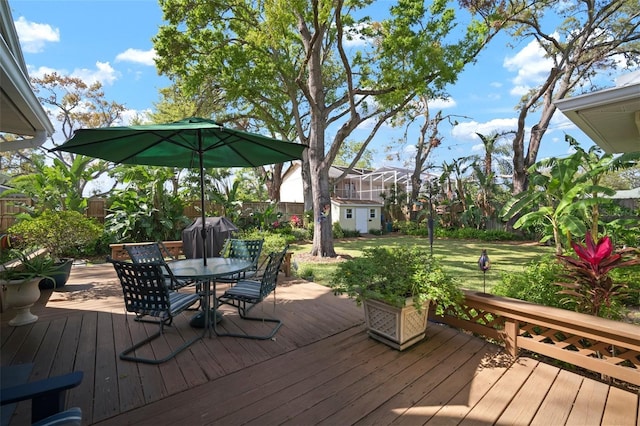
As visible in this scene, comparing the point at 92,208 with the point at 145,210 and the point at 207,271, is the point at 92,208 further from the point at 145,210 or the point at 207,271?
the point at 207,271

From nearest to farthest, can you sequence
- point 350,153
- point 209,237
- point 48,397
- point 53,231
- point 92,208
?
point 48,397 → point 53,231 → point 209,237 → point 92,208 → point 350,153

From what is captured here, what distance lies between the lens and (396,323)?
303 cm

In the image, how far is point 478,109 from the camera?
56.4ft

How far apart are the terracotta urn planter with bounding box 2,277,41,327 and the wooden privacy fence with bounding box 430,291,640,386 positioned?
5.31 m

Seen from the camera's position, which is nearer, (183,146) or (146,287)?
(146,287)

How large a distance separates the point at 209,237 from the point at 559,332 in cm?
605

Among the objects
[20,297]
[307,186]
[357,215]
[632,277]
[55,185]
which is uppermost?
[307,186]

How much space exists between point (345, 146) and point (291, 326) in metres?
26.1

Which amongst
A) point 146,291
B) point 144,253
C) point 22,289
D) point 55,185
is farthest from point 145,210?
point 146,291

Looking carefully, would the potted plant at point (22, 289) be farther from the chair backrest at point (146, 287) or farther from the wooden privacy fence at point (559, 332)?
the wooden privacy fence at point (559, 332)

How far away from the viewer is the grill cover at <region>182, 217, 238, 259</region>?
645 centimetres

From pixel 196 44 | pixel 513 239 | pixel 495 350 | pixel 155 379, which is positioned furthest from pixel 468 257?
pixel 196 44

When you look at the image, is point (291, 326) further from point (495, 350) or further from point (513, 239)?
point (513, 239)

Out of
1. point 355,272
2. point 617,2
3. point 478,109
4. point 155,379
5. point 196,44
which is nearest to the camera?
point 155,379
